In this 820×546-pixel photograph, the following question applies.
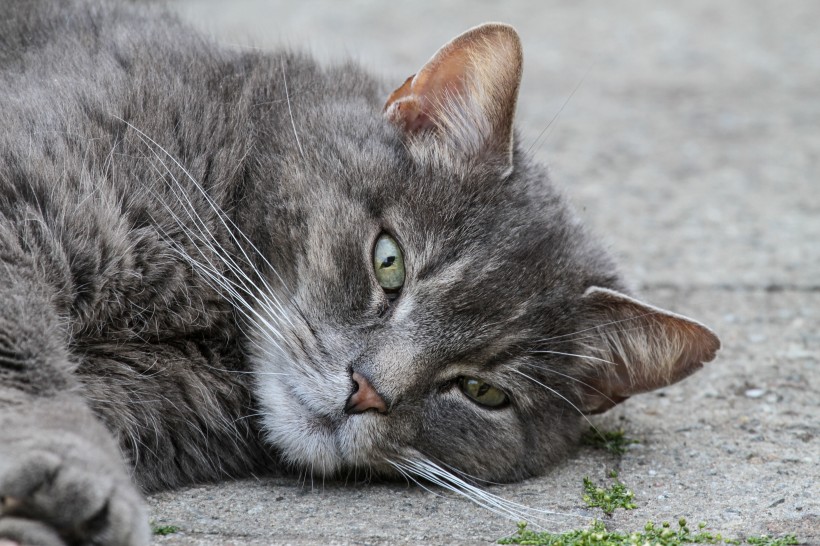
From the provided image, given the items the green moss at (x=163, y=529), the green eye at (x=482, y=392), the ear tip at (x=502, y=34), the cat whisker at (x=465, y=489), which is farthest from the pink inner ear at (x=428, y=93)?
the green moss at (x=163, y=529)

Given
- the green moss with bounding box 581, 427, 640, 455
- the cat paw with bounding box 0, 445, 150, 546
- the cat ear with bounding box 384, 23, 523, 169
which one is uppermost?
the cat ear with bounding box 384, 23, 523, 169

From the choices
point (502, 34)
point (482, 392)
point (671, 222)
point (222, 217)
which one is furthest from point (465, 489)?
point (671, 222)

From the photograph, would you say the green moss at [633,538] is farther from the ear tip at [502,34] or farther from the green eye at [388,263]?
the ear tip at [502,34]

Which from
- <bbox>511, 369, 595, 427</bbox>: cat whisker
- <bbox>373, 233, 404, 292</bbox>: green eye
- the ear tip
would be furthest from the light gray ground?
the ear tip

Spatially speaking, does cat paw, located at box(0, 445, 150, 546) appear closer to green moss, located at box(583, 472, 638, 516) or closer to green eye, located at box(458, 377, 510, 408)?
green eye, located at box(458, 377, 510, 408)

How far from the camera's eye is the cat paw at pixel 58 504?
1.79 meters

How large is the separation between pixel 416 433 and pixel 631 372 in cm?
76

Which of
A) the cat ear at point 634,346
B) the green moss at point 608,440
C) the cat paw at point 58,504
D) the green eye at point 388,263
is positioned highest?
the green eye at point 388,263

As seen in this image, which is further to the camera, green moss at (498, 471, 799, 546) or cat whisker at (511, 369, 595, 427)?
cat whisker at (511, 369, 595, 427)

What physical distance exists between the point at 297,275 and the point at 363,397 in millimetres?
418

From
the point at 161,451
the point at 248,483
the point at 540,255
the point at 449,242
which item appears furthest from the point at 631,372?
the point at 161,451

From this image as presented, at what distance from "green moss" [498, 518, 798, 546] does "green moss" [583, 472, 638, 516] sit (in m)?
0.18

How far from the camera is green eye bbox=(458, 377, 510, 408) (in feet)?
8.51

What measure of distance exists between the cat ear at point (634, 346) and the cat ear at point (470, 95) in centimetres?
51
